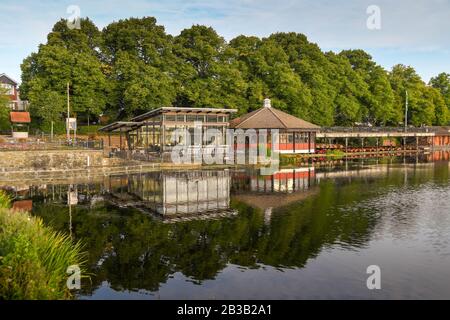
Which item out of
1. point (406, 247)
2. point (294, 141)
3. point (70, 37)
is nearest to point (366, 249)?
point (406, 247)

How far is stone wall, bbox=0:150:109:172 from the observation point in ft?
113

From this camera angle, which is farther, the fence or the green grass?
the green grass

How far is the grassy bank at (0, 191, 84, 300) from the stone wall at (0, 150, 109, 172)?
25.1 meters

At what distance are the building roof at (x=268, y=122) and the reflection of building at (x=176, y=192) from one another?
13529 mm

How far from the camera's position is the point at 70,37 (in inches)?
2072

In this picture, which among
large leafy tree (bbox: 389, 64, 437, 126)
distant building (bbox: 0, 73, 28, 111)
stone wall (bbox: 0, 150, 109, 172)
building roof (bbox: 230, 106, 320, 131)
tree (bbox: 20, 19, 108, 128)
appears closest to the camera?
stone wall (bbox: 0, 150, 109, 172)

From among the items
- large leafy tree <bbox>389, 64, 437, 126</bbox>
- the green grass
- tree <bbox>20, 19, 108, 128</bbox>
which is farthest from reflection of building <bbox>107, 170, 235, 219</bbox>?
large leafy tree <bbox>389, 64, 437, 126</bbox>

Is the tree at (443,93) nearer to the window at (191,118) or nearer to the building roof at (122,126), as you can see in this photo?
the window at (191,118)

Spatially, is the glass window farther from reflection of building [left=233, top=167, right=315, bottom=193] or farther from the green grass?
the green grass

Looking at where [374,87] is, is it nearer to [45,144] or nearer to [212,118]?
[212,118]

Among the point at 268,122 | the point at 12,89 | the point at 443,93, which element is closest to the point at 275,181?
the point at 268,122

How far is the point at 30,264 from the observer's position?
9.11 meters

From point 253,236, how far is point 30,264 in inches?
357

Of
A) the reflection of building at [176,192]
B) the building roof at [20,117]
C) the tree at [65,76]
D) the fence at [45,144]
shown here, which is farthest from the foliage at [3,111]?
the reflection of building at [176,192]
